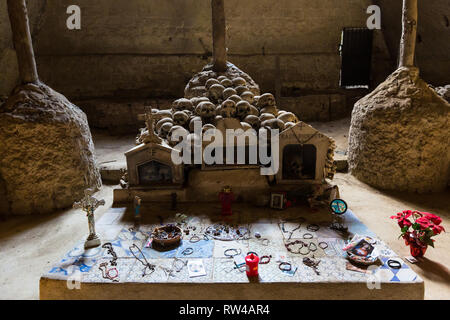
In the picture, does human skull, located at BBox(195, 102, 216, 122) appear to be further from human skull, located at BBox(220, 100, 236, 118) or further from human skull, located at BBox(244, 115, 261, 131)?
human skull, located at BBox(244, 115, 261, 131)

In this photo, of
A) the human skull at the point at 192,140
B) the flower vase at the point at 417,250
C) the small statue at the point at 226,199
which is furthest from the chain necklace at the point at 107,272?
the flower vase at the point at 417,250

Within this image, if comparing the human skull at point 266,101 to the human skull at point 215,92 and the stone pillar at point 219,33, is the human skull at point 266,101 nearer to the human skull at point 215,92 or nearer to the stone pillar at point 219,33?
the human skull at point 215,92

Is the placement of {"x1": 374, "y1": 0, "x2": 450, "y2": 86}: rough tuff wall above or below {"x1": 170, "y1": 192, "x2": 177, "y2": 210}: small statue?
above

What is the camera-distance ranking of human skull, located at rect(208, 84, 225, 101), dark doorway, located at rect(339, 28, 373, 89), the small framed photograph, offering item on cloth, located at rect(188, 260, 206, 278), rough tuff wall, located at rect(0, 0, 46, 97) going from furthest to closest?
dark doorway, located at rect(339, 28, 373, 89), rough tuff wall, located at rect(0, 0, 46, 97), human skull, located at rect(208, 84, 225, 101), the small framed photograph, offering item on cloth, located at rect(188, 260, 206, 278)

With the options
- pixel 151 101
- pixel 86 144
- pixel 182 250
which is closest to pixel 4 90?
pixel 151 101

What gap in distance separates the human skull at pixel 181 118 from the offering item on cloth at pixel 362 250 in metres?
3.82

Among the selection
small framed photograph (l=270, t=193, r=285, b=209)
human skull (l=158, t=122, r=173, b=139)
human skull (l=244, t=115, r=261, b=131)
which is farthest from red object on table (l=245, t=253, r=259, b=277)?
human skull (l=158, t=122, r=173, b=139)

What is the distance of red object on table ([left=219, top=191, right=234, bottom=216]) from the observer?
494 centimetres

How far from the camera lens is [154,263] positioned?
3.63m

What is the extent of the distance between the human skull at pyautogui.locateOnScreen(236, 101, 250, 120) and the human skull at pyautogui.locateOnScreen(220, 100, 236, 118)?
10 cm

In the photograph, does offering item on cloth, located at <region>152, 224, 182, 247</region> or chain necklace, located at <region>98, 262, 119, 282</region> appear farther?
offering item on cloth, located at <region>152, 224, 182, 247</region>

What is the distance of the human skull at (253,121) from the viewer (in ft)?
19.5

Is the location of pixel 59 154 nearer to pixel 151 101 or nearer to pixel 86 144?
pixel 86 144

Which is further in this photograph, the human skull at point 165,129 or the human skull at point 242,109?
the human skull at point 242,109
